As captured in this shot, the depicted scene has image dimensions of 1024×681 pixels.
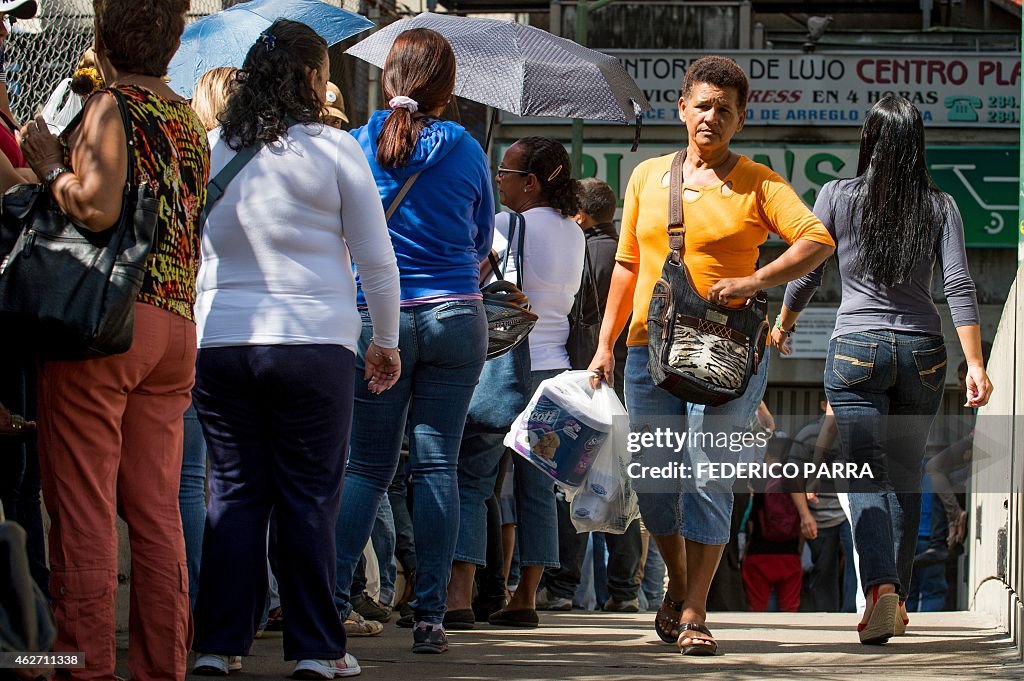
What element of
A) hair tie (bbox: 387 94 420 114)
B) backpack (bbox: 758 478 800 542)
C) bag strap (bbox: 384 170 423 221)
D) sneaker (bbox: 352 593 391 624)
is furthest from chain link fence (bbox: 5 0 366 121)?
backpack (bbox: 758 478 800 542)

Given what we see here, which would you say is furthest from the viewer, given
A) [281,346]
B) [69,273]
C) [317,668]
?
[317,668]

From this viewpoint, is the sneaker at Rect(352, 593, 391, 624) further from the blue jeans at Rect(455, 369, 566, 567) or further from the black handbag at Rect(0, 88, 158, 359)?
the black handbag at Rect(0, 88, 158, 359)

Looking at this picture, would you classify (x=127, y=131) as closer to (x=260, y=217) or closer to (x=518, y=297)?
(x=260, y=217)

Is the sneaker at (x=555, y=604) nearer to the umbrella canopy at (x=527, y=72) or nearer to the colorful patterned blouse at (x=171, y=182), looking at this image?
the umbrella canopy at (x=527, y=72)

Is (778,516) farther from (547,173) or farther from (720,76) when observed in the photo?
(720,76)

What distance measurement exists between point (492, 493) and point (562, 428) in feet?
2.29

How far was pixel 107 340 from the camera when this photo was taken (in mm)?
3820

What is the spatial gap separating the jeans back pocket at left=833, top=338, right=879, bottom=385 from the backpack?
5.50m

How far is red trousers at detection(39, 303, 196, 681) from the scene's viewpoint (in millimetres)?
3928

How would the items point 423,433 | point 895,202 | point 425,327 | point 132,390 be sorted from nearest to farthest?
point 132,390 → point 425,327 → point 423,433 → point 895,202

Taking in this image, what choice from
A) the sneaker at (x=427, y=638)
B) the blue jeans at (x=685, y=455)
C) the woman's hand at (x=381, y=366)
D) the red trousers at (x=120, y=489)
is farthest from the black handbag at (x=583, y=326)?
the red trousers at (x=120, y=489)

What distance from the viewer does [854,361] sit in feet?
20.3

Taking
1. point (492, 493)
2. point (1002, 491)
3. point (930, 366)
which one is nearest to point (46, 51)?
point (492, 493)

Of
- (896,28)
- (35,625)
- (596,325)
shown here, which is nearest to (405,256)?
(596,325)
